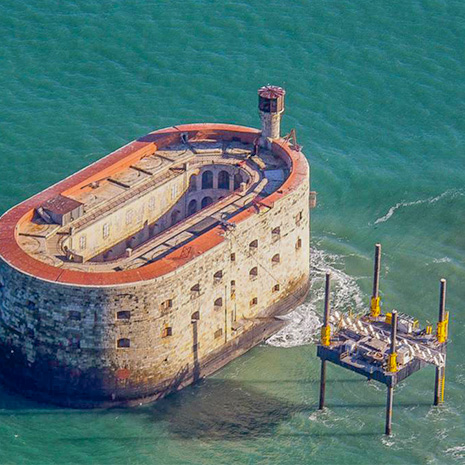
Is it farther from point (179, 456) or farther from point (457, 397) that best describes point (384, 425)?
point (179, 456)

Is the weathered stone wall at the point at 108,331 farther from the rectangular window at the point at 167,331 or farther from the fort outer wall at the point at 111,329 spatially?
the fort outer wall at the point at 111,329

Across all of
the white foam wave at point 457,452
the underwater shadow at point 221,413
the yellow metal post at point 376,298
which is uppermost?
the yellow metal post at point 376,298

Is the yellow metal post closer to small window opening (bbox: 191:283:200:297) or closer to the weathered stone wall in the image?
the weathered stone wall

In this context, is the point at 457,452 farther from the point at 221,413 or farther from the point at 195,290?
the point at 195,290

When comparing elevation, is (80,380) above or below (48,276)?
below

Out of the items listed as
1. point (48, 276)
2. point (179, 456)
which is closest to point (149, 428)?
point (179, 456)

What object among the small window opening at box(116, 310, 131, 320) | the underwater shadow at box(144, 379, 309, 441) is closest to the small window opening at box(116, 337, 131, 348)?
the small window opening at box(116, 310, 131, 320)

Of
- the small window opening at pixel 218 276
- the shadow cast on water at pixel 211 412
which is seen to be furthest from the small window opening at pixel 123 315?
the small window opening at pixel 218 276

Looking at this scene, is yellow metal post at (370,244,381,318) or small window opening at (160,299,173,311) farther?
yellow metal post at (370,244,381,318)
